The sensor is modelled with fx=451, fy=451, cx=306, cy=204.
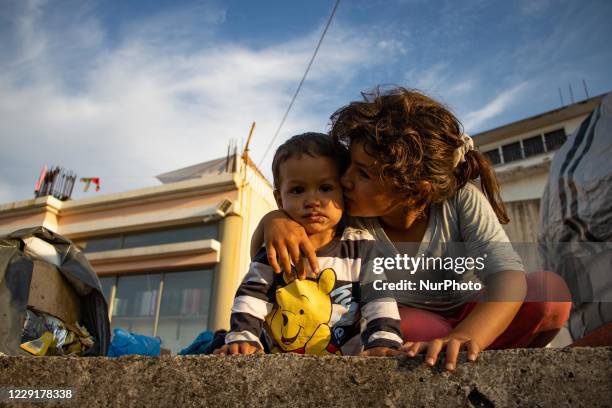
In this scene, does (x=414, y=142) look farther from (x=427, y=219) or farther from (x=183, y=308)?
(x=183, y=308)

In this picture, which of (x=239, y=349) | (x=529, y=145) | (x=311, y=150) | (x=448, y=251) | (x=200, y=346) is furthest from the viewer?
(x=529, y=145)

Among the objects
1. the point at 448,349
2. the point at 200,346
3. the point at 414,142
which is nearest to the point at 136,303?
the point at 200,346

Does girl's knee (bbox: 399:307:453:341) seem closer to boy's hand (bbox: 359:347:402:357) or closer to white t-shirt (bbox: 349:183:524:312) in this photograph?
white t-shirt (bbox: 349:183:524:312)

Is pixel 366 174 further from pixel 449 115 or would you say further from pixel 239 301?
pixel 239 301

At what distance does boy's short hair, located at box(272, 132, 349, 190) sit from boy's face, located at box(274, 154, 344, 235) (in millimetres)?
28

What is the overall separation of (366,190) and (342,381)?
908 mm

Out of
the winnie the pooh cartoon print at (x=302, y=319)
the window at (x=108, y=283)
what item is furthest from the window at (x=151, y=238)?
the winnie the pooh cartoon print at (x=302, y=319)

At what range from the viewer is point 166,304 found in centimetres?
862

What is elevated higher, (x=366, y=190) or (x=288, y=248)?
(x=366, y=190)

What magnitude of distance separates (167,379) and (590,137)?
227cm

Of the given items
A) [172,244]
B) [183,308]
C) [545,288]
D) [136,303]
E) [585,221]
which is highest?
[172,244]

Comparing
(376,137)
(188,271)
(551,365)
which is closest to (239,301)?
(376,137)

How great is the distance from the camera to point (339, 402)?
3.34 ft

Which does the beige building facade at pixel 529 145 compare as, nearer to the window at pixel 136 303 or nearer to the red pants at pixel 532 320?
the window at pixel 136 303
